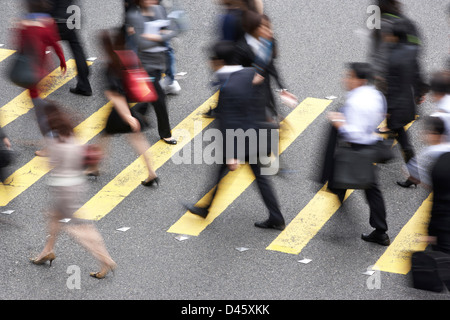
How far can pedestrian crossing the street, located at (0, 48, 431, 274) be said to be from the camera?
9.34m

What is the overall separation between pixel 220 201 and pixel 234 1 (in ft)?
8.30

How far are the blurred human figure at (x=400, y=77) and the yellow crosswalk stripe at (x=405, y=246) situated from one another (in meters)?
1.09

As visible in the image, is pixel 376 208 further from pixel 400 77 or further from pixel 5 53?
pixel 5 53

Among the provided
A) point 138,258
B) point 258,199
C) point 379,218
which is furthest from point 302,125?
point 138,258

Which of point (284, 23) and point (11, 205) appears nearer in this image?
point (11, 205)

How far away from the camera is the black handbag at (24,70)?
10.5 metres

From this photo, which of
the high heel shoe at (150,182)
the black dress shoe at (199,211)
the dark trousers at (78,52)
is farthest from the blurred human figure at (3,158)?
the dark trousers at (78,52)

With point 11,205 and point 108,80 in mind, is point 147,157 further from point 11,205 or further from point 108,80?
point 11,205

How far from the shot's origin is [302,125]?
38.5ft

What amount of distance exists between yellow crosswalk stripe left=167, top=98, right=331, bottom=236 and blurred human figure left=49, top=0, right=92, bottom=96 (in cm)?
300
